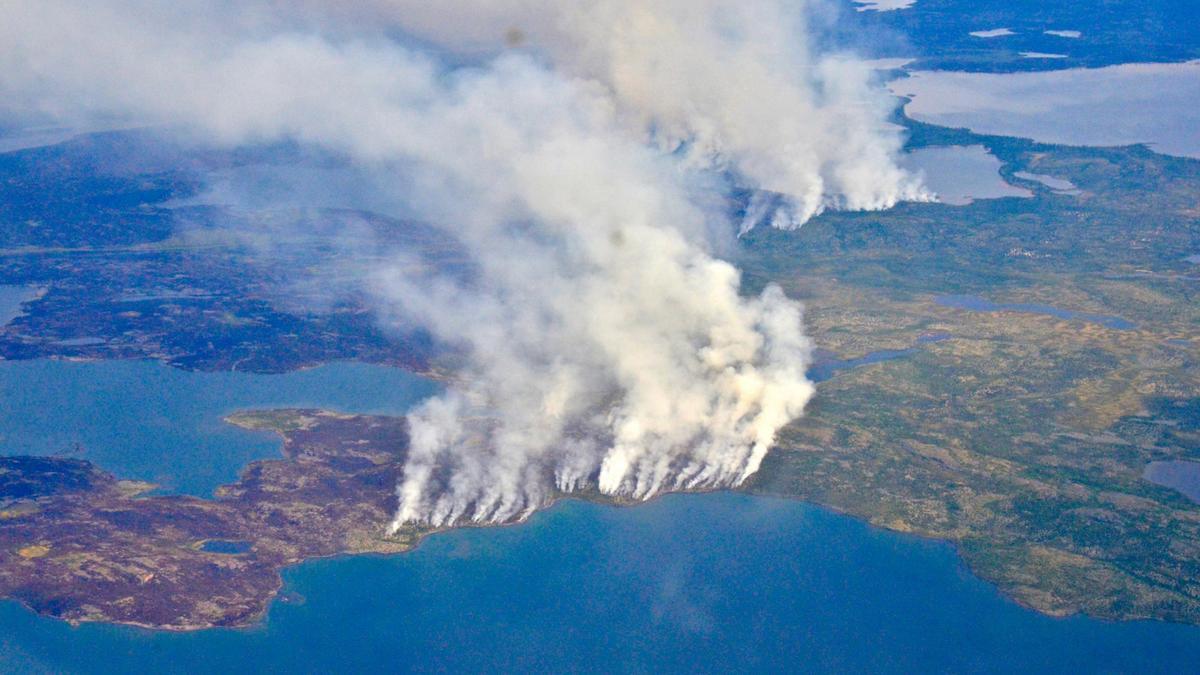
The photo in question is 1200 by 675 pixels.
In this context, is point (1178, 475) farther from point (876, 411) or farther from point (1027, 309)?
point (1027, 309)

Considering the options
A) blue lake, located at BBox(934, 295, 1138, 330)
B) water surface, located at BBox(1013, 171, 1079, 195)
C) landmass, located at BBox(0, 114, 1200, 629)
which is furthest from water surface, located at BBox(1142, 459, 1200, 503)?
water surface, located at BBox(1013, 171, 1079, 195)

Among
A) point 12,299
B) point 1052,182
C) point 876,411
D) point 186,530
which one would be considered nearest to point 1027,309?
point 876,411

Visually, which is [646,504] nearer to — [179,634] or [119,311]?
[179,634]

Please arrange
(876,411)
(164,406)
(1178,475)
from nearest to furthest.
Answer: (1178,475), (876,411), (164,406)

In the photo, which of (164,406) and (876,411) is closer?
(876,411)

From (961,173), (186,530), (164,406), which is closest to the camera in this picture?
(186,530)

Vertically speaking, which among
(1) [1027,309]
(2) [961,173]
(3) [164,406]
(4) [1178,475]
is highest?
(2) [961,173]

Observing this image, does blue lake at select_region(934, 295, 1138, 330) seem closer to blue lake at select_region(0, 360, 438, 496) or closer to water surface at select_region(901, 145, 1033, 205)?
water surface at select_region(901, 145, 1033, 205)

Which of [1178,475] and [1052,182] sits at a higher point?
[1052,182]

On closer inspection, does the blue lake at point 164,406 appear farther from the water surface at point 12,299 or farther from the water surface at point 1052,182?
the water surface at point 1052,182
